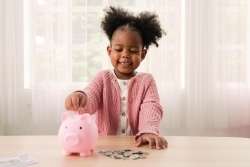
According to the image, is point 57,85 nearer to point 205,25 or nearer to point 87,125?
point 205,25

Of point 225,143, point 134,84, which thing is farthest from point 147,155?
point 134,84

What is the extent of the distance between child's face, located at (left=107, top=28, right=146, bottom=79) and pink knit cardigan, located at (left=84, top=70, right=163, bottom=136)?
7 cm

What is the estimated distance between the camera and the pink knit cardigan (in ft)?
5.18

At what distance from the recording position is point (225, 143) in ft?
4.29

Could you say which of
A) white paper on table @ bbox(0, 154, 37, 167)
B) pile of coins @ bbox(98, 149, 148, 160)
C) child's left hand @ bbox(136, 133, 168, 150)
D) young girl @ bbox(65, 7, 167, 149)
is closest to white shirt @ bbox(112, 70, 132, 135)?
young girl @ bbox(65, 7, 167, 149)

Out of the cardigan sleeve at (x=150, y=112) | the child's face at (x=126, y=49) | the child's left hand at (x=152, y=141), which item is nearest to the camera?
the child's left hand at (x=152, y=141)

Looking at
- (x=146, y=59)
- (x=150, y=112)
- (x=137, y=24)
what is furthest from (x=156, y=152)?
(x=146, y=59)

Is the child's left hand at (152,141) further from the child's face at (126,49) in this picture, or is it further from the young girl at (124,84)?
the child's face at (126,49)

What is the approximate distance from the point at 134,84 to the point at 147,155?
1.67 ft

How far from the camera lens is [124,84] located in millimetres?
1636

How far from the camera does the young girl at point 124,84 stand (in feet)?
5.16

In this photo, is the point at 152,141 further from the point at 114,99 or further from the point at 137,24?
the point at 137,24

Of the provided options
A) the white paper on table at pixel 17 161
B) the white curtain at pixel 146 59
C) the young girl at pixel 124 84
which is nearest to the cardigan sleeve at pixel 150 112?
the young girl at pixel 124 84

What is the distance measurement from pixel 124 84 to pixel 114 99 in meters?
0.07
